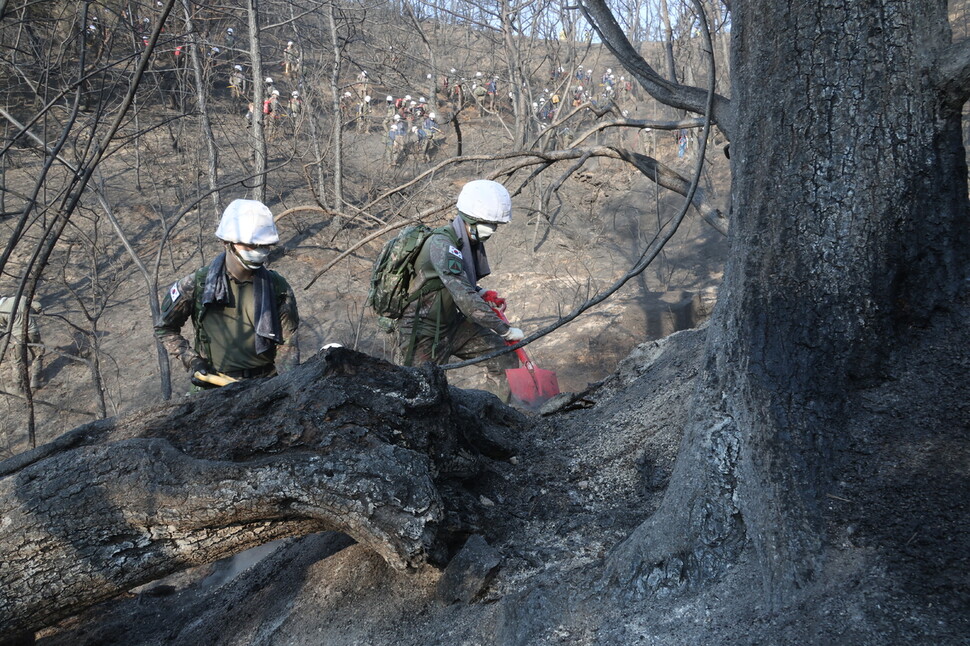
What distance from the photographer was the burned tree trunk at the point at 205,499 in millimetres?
2463

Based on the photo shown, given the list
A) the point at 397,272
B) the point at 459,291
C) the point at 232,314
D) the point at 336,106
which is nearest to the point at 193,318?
the point at 232,314

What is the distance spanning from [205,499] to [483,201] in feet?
9.74

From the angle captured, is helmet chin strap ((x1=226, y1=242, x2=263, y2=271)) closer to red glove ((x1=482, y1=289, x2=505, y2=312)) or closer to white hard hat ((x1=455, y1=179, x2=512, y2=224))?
white hard hat ((x1=455, y1=179, x2=512, y2=224))

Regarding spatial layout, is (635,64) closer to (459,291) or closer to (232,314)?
(459,291)

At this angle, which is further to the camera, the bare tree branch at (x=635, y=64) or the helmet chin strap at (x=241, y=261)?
the helmet chin strap at (x=241, y=261)

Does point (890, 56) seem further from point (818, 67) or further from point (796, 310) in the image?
point (796, 310)

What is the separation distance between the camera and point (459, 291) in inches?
188

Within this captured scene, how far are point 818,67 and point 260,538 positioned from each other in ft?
7.93

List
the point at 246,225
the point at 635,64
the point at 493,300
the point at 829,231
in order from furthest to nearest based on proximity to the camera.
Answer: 1. the point at 493,300
2. the point at 246,225
3. the point at 635,64
4. the point at 829,231

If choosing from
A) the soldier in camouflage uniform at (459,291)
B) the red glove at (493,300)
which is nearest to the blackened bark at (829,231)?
the soldier in camouflage uniform at (459,291)

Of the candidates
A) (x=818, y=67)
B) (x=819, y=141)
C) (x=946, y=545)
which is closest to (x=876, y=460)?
(x=946, y=545)

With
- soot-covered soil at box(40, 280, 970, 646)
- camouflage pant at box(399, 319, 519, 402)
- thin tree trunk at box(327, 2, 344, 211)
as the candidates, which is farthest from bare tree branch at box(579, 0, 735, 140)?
thin tree trunk at box(327, 2, 344, 211)

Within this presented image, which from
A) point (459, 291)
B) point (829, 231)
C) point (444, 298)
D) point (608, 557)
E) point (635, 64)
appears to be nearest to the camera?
point (829, 231)

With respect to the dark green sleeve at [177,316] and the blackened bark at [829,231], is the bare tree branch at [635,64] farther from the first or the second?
the dark green sleeve at [177,316]
